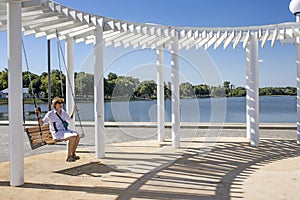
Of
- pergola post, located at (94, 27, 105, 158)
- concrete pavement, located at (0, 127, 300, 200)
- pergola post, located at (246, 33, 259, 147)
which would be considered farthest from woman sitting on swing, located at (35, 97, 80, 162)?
pergola post, located at (246, 33, 259, 147)

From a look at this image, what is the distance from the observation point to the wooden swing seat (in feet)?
15.4

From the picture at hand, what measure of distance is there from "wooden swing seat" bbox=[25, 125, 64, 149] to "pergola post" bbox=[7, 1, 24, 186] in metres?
0.50

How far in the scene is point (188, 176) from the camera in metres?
4.51

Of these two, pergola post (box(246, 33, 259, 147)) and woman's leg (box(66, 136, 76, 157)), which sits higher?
pergola post (box(246, 33, 259, 147))

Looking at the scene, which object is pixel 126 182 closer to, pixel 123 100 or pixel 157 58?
pixel 157 58

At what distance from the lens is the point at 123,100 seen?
13555 mm

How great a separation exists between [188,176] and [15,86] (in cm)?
254

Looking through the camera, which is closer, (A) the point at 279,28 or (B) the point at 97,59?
(B) the point at 97,59

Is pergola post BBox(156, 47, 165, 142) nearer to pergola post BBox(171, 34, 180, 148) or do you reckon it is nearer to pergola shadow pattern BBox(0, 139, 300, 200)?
pergola post BBox(171, 34, 180, 148)

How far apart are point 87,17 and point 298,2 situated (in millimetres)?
5189

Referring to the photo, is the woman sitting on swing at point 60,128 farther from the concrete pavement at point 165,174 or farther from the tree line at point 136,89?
the tree line at point 136,89

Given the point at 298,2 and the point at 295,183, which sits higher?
the point at 298,2

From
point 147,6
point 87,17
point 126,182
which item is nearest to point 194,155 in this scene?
point 126,182

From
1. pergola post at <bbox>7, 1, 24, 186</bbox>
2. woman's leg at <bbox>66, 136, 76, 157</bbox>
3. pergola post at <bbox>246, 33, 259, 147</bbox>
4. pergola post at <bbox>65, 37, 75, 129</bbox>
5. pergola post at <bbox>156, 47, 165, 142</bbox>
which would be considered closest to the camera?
pergola post at <bbox>7, 1, 24, 186</bbox>
